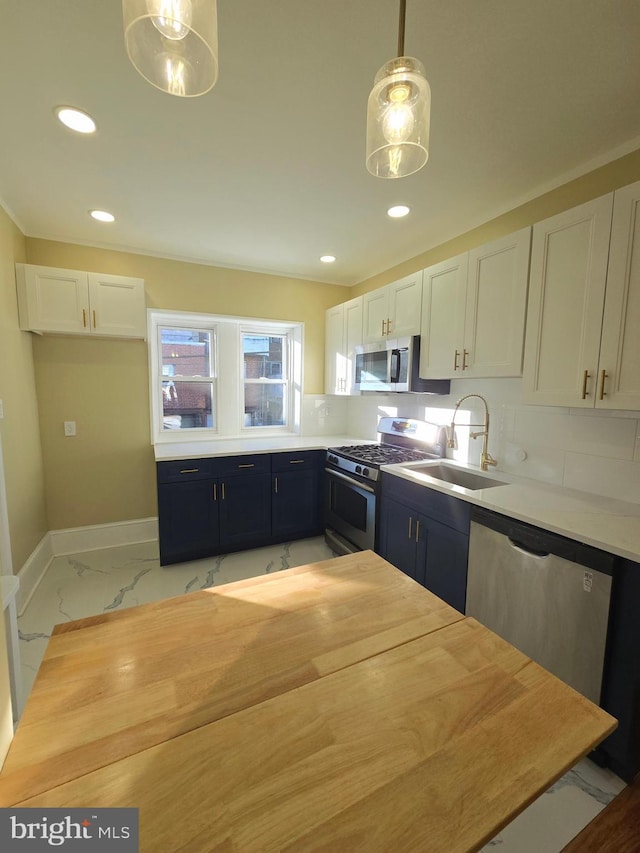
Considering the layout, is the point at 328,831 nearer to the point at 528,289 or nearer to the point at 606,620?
the point at 606,620

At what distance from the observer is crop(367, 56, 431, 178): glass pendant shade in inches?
34.9

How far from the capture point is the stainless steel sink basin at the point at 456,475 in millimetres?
2398

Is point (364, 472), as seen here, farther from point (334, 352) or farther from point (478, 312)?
point (334, 352)

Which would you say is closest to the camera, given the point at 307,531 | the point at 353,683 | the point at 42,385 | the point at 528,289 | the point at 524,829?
the point at 353,683

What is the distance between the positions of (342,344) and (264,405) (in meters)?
1.07

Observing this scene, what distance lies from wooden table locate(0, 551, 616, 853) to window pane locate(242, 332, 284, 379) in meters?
3.17

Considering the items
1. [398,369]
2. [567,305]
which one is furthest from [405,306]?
[567,305]

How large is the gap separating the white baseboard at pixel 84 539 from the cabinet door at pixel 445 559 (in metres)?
2.52

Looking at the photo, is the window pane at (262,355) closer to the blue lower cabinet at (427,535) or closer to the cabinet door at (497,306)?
the blue lower cabinet at (427,535)

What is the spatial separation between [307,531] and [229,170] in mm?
2787

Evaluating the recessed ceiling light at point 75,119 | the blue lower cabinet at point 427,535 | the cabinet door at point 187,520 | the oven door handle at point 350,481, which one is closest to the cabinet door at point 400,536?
the blue lower cabinet at point 427,535

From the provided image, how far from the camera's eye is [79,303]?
9.27ft

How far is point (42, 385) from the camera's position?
3.01 metres

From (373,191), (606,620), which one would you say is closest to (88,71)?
(373,191)
